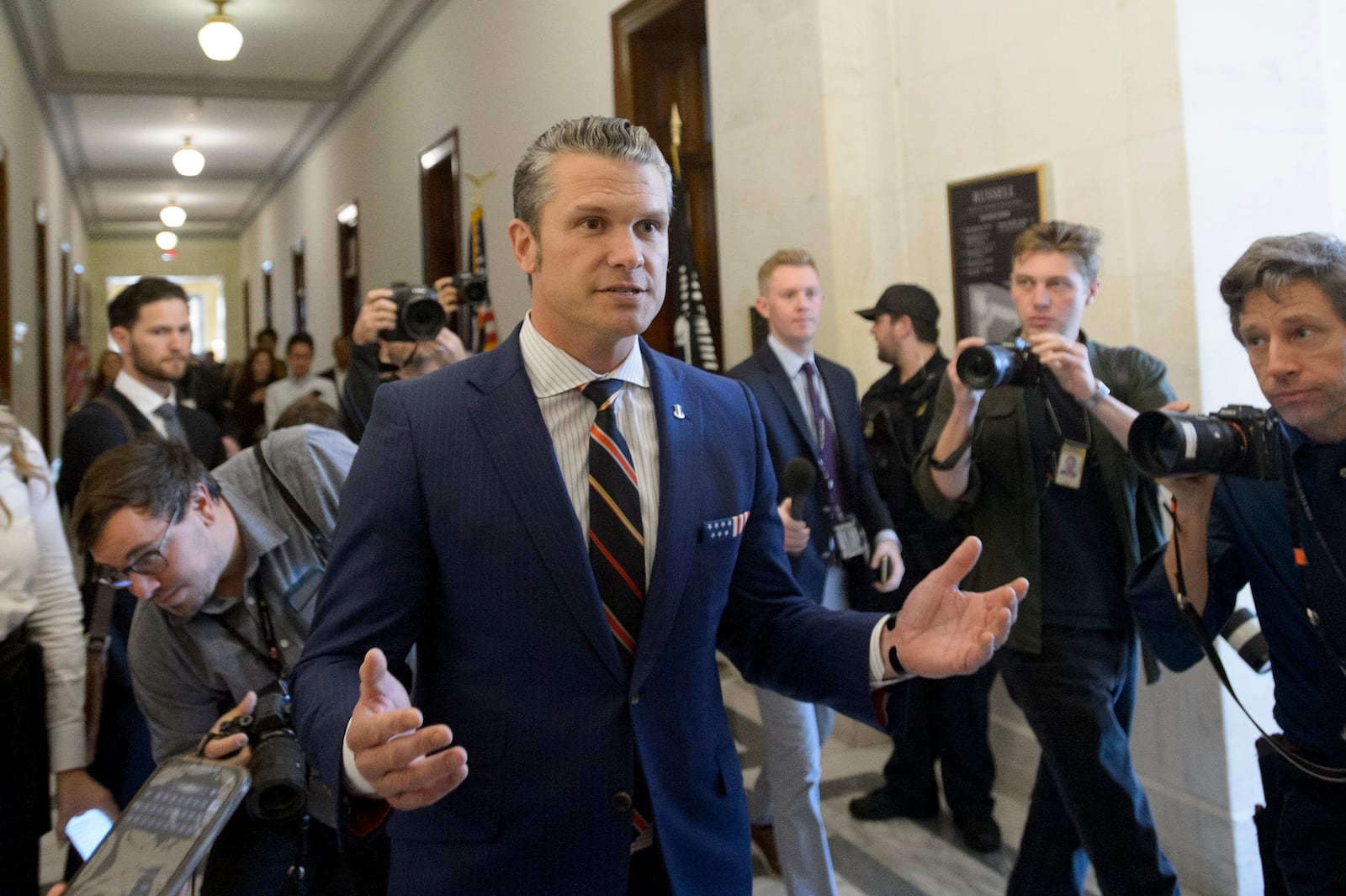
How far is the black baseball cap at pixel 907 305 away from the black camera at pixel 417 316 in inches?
61.4

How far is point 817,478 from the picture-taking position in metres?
3.51

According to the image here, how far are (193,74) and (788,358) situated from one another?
10.2 metres

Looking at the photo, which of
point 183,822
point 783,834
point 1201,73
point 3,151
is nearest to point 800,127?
point 1201,73

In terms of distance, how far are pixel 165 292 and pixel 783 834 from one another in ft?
8.71

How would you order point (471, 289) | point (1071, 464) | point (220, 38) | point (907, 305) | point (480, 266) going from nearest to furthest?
1. point (1071, 464)
2. point (471, 289)
3. point (907, 305)
4. point (480, 266)
5. point (220, 38)

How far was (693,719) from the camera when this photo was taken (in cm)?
162

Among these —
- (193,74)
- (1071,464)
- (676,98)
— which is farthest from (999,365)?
(193,74)

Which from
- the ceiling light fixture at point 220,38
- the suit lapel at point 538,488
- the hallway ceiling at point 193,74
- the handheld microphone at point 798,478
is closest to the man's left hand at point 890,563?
the handheld microphone at point 798,478

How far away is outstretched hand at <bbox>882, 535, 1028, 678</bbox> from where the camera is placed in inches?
56.9

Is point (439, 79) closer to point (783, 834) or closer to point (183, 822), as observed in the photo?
point (783, 834)

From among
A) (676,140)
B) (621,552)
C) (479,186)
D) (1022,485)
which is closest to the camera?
(621,552)

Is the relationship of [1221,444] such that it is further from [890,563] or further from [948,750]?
[948,750]

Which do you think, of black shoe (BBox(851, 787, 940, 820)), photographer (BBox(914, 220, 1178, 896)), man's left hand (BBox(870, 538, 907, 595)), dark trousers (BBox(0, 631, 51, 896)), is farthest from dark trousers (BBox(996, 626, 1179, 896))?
dark trousers (BBox(0, 631, 51, 896))

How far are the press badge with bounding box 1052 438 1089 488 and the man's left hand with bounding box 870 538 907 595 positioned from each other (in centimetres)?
70
